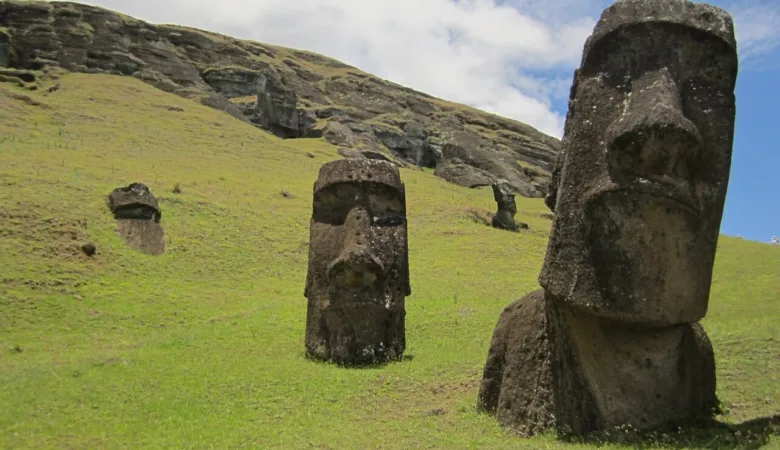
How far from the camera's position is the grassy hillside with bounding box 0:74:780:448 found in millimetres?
9062

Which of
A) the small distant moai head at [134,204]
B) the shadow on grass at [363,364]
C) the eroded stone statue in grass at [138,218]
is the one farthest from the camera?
the small distant moai head at [134,204]

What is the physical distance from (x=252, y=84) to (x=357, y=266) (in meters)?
62.9

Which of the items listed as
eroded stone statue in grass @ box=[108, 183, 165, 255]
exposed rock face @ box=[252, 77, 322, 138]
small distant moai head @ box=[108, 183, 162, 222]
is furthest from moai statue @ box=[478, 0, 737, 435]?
exposed rock face @ box=[252, 77, 322, 138]

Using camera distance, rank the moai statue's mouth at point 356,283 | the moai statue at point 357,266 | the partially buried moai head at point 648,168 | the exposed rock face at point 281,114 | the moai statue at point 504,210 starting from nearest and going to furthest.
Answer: the partially buried moai head at point 648,168 < the moai statue's mouth at point 356,283 < the moai statue at point 357,266 < the moai statue at point 504,210 < the exposed rock face at point 281,114

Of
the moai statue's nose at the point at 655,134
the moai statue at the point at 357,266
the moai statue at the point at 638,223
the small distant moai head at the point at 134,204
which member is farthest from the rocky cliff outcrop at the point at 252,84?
the moai statue's nose at the point at 655,134

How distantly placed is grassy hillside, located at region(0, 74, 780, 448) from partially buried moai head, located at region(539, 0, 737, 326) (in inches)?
55.6

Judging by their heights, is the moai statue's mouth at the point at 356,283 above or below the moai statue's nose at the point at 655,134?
below

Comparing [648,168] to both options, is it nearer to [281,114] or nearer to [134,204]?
[134,204]

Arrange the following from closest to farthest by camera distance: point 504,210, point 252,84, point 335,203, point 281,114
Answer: point 335,203 < point 504,210 < point 281,114 < point 252,84

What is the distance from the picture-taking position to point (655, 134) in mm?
6398

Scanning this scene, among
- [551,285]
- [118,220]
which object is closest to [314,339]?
[551,285]

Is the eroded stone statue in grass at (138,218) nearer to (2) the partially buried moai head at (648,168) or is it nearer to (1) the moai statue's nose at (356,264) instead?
(1) the moai statue's nose at (356,264)

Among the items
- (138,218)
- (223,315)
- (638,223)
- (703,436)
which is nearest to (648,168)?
(638,223)

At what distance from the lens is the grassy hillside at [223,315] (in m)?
9.06
